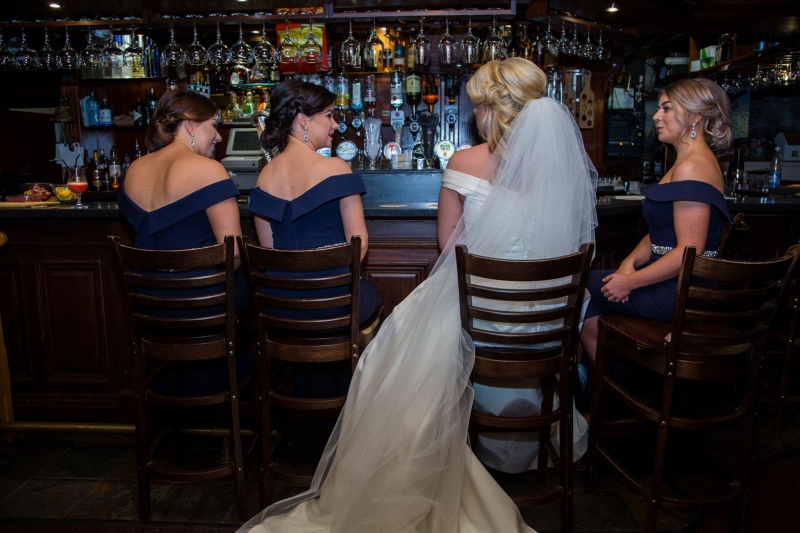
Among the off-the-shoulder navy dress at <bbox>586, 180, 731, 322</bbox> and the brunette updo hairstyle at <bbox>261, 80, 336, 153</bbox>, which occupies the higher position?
the brunette updo hairstyle at <bbox>261, 80, 336, 153</bbox>

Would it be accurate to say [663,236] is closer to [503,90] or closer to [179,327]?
[503,90]

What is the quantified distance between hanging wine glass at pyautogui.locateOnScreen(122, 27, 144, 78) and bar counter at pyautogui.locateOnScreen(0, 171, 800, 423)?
191 cm

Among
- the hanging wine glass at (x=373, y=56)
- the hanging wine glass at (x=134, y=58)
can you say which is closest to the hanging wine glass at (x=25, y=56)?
the hanging wine glass at (x=134, y=58)

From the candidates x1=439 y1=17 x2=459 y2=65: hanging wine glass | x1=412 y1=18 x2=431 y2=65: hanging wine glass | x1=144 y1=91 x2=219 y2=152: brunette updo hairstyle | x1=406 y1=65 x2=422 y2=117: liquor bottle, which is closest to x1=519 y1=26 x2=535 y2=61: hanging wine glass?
x1=406 y1=65 x2=422 y2=117: liquor bottle

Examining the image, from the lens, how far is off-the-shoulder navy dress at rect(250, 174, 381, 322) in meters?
2.48

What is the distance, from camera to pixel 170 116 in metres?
2.66

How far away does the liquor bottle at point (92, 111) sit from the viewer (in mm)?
6637

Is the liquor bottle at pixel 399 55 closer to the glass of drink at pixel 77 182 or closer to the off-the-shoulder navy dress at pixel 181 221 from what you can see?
the glass of drink at pixel 77 182

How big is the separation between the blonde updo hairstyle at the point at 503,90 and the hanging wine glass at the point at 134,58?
3216 mm

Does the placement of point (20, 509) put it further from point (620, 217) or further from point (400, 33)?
point (400, 33)

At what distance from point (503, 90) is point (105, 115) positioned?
18.0 feet

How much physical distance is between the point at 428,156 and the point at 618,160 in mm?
3021

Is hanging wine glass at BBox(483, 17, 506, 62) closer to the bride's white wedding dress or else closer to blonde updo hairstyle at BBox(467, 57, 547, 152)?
blonde updo hairstyle at BBox(467, 57, 547, 152)

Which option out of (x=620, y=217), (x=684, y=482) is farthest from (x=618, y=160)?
(x=684, y=482)
